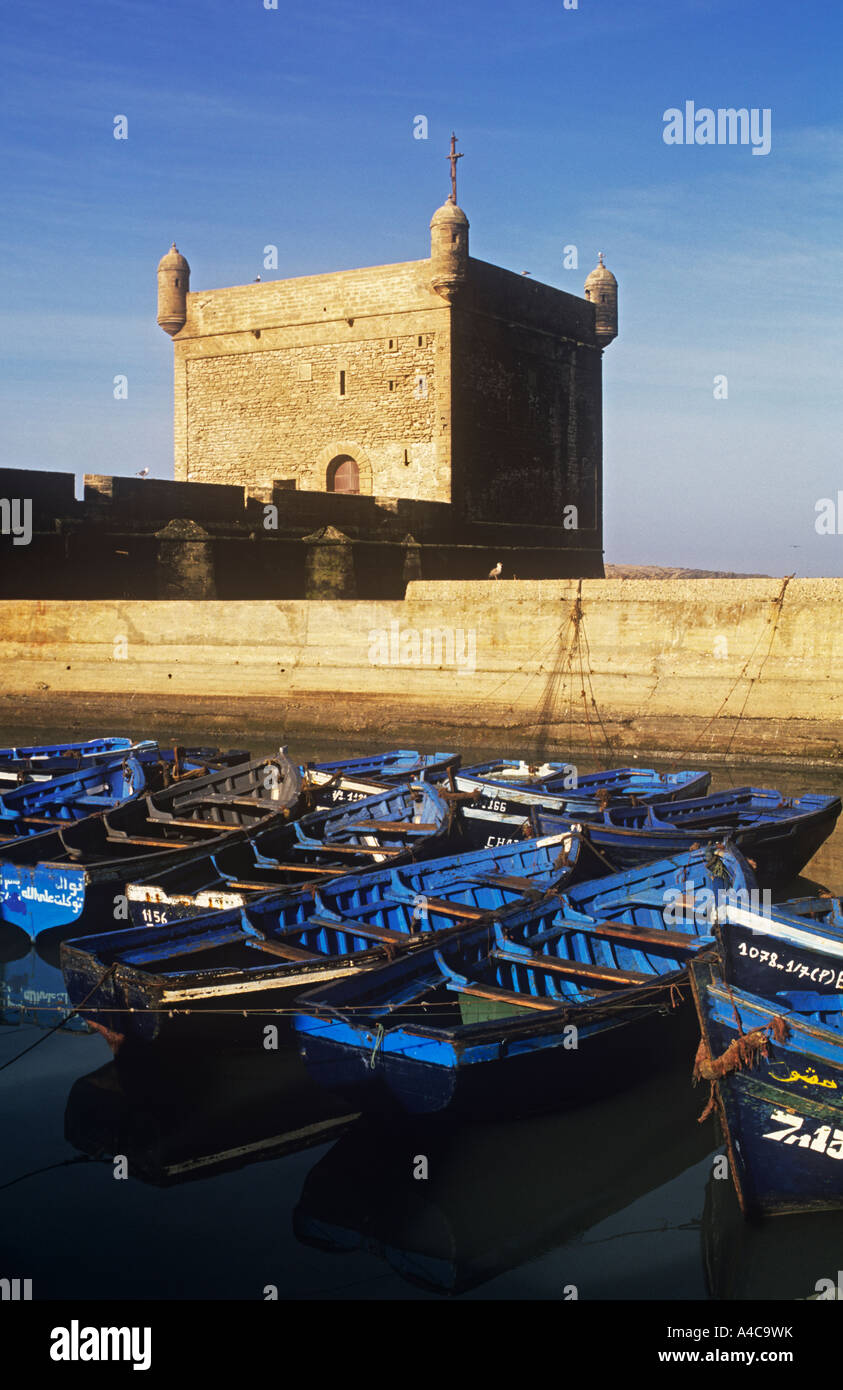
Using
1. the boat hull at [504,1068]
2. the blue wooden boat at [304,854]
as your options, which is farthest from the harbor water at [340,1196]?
the blue wooden boat at [304,854]

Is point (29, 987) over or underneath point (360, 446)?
underneath

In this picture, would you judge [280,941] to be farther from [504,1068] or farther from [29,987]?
[29,987]

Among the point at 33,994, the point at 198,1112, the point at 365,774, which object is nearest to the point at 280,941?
the point at 198,1112

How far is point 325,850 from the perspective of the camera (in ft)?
39.1

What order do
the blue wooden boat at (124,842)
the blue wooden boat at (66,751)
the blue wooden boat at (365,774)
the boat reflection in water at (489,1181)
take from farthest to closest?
1. the blue wooden boat at (66,751)
2. the blue wooden boat at (365,774)
3. the blue wooden boat at (124,842)
4. the boat reflection in water at (489,1181)

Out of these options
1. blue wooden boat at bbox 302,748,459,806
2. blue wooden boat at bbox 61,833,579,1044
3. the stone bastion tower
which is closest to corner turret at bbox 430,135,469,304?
the stone bastion tower

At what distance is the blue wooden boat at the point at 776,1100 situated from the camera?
630cm

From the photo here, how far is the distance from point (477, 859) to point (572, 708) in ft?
36.4

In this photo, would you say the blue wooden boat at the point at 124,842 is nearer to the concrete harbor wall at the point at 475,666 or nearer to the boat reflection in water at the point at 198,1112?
the boat reflection in water at the point at 198,1112

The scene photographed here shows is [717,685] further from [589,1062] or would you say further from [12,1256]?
[12,1256]

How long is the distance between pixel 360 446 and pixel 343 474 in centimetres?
118

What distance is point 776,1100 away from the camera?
638cm

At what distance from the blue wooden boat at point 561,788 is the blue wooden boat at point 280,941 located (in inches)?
98.3

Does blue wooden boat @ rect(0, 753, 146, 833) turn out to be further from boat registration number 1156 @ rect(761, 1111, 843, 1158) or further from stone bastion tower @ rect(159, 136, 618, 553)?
stone bastion tower @ rect(159, 136, 618, 553)
